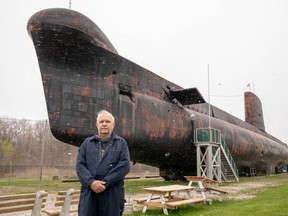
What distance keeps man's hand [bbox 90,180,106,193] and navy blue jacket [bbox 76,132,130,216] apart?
0.14 feet

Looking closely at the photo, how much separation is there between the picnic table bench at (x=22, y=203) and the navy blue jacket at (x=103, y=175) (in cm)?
185

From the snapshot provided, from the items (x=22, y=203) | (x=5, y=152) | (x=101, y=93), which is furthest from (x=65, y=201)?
(x=5, y=152)

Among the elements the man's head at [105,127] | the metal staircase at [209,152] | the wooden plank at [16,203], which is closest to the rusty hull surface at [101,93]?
the metal staircase at [209,152]

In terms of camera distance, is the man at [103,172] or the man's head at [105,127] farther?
the man's head at [105,127]

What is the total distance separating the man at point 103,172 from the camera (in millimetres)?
3838

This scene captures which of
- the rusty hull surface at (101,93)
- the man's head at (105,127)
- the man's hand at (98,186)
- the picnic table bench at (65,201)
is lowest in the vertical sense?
the picnic table bench at (65,201)

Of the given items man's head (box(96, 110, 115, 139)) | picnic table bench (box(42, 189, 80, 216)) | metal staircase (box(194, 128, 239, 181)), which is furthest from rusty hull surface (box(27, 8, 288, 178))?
man's head (box(96, 110, 115, 139))

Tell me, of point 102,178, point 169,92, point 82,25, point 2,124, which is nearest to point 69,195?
point 102,178

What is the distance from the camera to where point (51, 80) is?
10906 mm

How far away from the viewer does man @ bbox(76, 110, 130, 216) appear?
3838 mm

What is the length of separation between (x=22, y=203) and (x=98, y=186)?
98.9 inches

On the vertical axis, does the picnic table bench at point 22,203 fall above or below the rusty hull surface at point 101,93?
below

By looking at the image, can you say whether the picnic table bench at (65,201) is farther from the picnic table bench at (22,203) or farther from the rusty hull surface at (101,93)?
the rusty hull surface at (101,93)

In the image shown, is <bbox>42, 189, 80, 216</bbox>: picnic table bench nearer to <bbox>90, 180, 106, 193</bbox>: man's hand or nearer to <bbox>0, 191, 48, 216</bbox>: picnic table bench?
<bbox>0, 191, 48, 216</bbox>: picnic table bench
